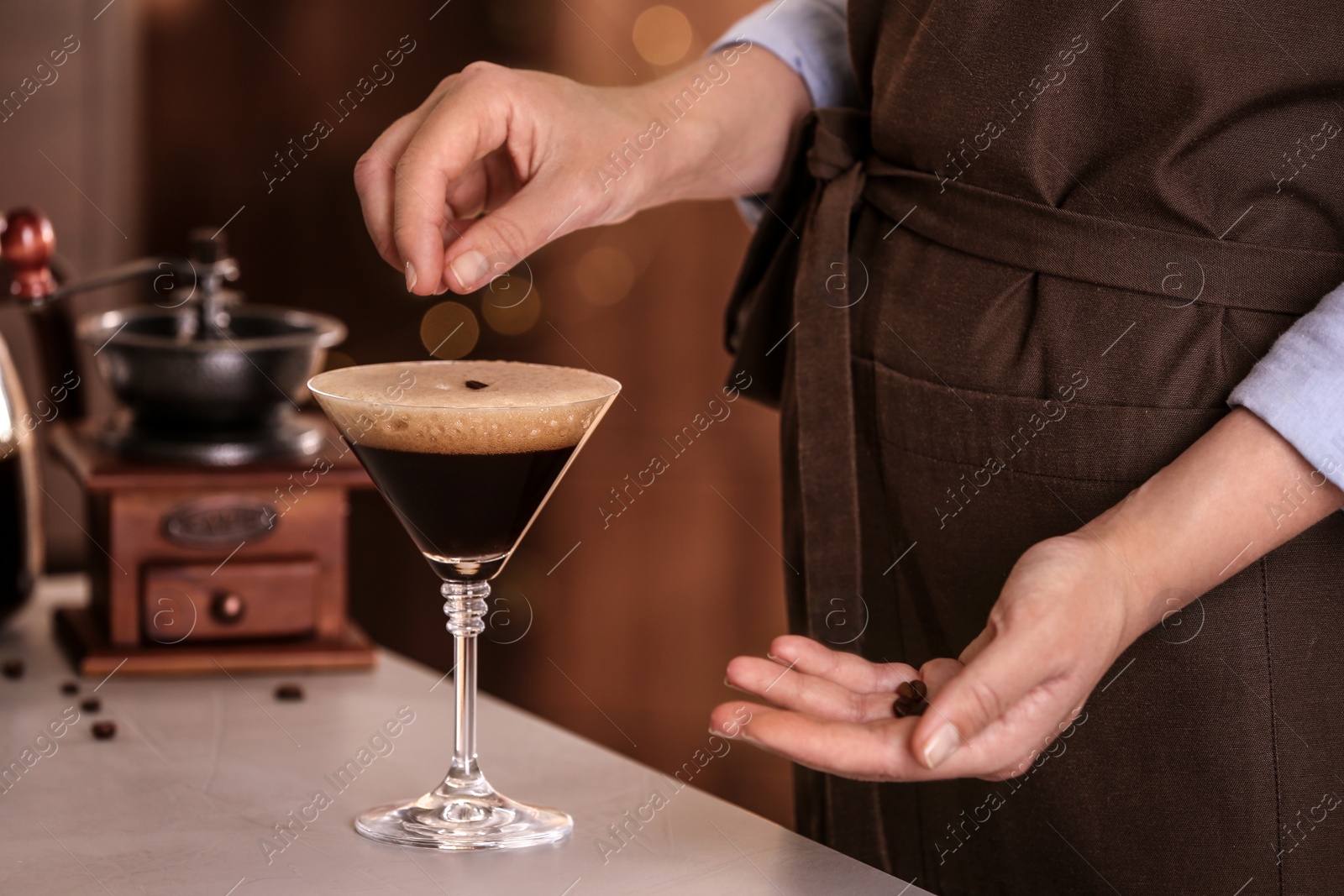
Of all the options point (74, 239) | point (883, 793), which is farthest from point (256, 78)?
point (883, 793)

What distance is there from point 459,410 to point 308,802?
41 centimetres

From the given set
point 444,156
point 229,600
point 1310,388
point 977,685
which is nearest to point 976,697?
point 977,685

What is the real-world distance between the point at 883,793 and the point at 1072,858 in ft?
0.75

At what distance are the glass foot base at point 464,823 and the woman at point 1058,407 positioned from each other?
0.84 feet

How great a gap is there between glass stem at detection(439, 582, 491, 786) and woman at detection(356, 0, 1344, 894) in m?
0.24

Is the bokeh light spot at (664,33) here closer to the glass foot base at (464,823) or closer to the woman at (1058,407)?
the woman at (1058,407)

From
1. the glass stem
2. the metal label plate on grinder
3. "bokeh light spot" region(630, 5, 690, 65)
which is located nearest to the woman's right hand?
the glass stem

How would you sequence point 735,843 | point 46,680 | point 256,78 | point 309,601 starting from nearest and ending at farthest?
point 735,843 < point 46,680 < point 309,601 < point 256,78

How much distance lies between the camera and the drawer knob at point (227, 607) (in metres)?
1.52

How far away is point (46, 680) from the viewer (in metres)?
1.46

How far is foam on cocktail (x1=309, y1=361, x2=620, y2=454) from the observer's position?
3.14 feet

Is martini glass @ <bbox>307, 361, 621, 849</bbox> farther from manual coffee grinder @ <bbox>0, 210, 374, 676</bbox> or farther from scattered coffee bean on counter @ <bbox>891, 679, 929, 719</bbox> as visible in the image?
manual coffee grinder @ <bbox>0, 210, 374, 676</bbox>

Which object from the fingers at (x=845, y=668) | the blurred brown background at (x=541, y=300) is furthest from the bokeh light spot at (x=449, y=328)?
the fingers at (x=845, y=668)

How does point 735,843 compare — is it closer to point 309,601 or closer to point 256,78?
point 309,601
